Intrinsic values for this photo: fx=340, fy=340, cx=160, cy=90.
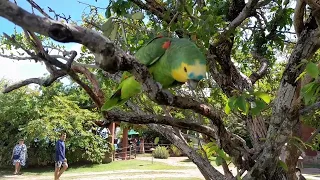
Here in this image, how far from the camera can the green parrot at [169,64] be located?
1.45 metres

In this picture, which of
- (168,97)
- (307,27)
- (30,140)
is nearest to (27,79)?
(168,97)

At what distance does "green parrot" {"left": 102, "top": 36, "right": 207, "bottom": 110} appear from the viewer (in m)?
1.45

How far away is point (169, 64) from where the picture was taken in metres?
1.62

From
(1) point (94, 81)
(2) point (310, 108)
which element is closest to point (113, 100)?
(1) point (94, 81)

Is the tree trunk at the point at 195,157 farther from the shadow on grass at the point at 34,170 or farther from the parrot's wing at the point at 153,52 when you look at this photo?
the shadow on grass at the point at 34,170

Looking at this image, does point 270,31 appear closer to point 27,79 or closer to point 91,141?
point 27,79

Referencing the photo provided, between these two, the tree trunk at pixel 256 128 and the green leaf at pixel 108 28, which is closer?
the green leaf at pixel 108 28

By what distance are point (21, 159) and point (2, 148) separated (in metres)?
4.69

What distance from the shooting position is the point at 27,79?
1949 millimetres

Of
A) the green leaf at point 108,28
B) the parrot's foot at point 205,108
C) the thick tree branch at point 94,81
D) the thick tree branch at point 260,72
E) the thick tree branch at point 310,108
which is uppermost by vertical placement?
the thick tree branch at point 260,72

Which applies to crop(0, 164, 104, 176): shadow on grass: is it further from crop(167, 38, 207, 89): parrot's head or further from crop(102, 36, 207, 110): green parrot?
crop(167, 38, 207, 89): parrot's head

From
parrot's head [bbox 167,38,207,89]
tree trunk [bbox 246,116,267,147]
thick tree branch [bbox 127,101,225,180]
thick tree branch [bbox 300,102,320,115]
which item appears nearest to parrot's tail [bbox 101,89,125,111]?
parrot's head [bbox 167,38,207,89]

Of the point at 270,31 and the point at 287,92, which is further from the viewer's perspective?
the point at 270,31

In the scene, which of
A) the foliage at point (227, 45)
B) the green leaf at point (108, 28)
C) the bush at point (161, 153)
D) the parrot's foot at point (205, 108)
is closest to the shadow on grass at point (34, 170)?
the bush at point (161, 153)
